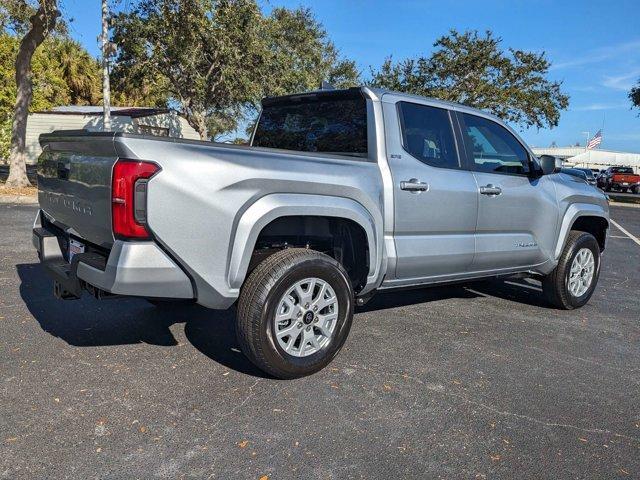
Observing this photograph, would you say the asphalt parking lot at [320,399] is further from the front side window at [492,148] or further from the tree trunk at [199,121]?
the tree trunk at [199,121]

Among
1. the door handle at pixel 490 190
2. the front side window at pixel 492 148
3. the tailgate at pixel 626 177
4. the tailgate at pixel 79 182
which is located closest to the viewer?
the tailgate at pixel 79 182

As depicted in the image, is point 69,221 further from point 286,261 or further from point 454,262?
point 454,262

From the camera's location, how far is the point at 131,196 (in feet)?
9.61

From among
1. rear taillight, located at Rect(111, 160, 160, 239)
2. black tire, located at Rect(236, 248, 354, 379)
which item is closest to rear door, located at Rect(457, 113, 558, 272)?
black tire, located at Rect(236, 248, 354, 379)

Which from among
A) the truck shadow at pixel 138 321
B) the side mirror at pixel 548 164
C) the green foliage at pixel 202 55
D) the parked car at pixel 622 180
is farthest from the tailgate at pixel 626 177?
the side mirror at pixel 548 164

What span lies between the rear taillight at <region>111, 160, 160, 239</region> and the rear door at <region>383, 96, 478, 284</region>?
181 cm

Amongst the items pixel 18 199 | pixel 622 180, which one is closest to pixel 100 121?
pixel 18 199

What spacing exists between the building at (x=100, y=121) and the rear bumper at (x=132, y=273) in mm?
25066

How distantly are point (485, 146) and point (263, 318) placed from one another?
109 inches

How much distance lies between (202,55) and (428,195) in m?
18.3

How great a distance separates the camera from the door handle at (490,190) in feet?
15.2

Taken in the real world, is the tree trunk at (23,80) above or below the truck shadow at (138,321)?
above

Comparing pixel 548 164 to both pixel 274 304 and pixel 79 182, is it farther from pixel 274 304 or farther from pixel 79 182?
pixel 79 182

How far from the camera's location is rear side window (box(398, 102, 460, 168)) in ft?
13.9
